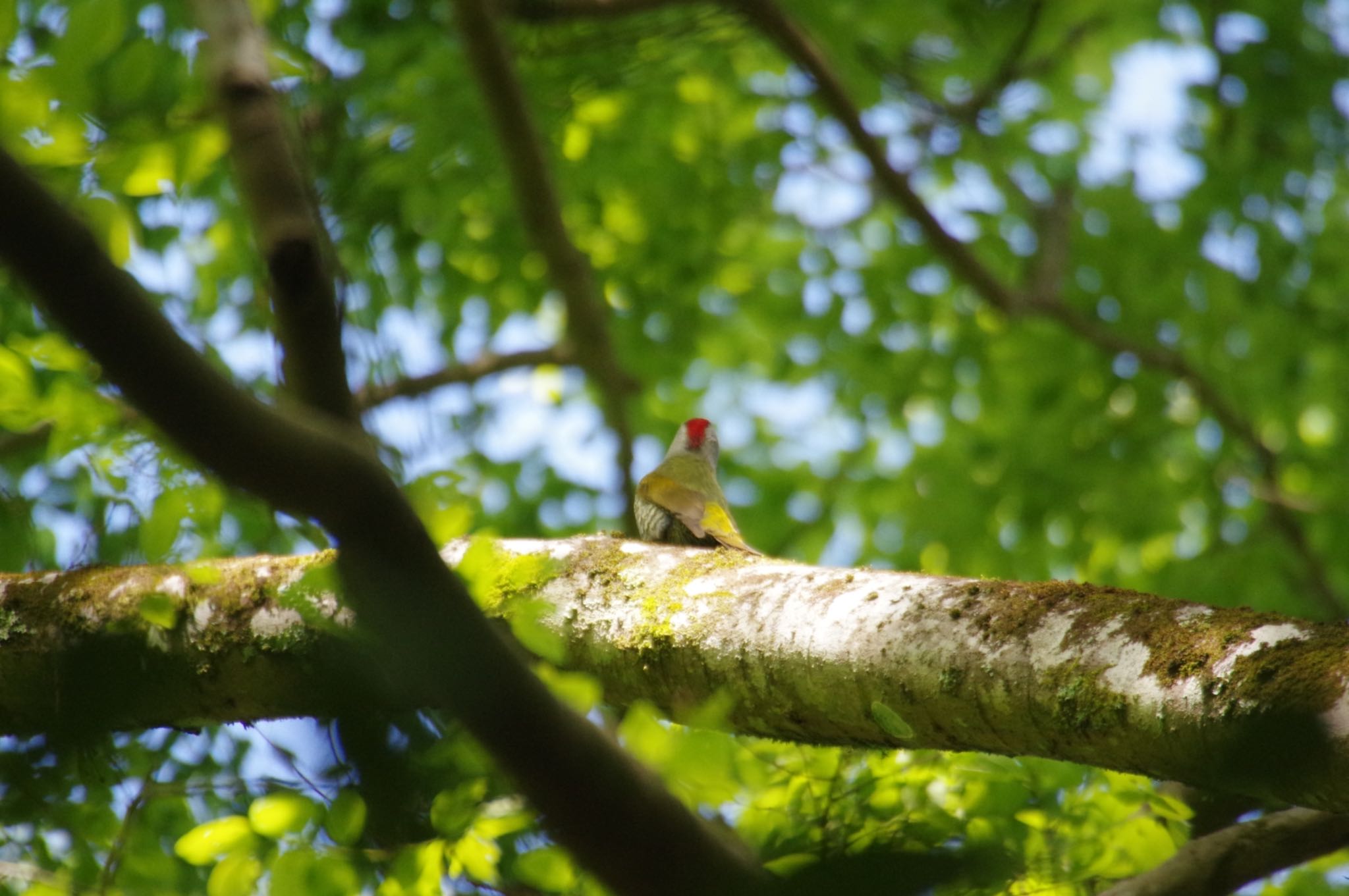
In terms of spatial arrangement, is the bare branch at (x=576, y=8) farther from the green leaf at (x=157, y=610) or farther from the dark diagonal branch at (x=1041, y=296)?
the green leaf at (x=157, y=610)

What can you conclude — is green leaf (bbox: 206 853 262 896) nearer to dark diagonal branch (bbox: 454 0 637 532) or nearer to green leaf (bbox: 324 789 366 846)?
green leaf (bbox: 324 789 366 846)

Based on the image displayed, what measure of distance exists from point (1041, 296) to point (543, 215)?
327cm

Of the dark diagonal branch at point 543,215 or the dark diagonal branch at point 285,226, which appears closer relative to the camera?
the dark diagonal branch at point 285,226

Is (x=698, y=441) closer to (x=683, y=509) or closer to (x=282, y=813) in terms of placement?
(x=683, y=509)

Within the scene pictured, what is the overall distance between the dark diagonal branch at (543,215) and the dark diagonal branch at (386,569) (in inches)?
143

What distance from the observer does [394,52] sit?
194 inches

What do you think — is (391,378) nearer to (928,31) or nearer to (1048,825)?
(1048,825)

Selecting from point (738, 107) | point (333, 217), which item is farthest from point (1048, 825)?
point (738, 107)

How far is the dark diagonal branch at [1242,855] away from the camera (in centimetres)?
247

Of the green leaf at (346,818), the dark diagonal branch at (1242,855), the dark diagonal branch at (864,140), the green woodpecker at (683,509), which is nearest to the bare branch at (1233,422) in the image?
the dark diagonal branch at (864,140)

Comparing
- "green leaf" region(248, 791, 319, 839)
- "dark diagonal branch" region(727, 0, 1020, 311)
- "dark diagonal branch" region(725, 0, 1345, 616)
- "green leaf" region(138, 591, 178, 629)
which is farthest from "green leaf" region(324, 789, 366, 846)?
"dark diagonal branch" region(725, 0, 1345, 616)

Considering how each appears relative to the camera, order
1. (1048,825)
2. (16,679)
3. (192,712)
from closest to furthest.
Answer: (16,679) → (192,712) → (1048,825)

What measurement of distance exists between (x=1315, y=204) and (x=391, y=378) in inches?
301

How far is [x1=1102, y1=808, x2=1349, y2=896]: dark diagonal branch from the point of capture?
8.11ft
